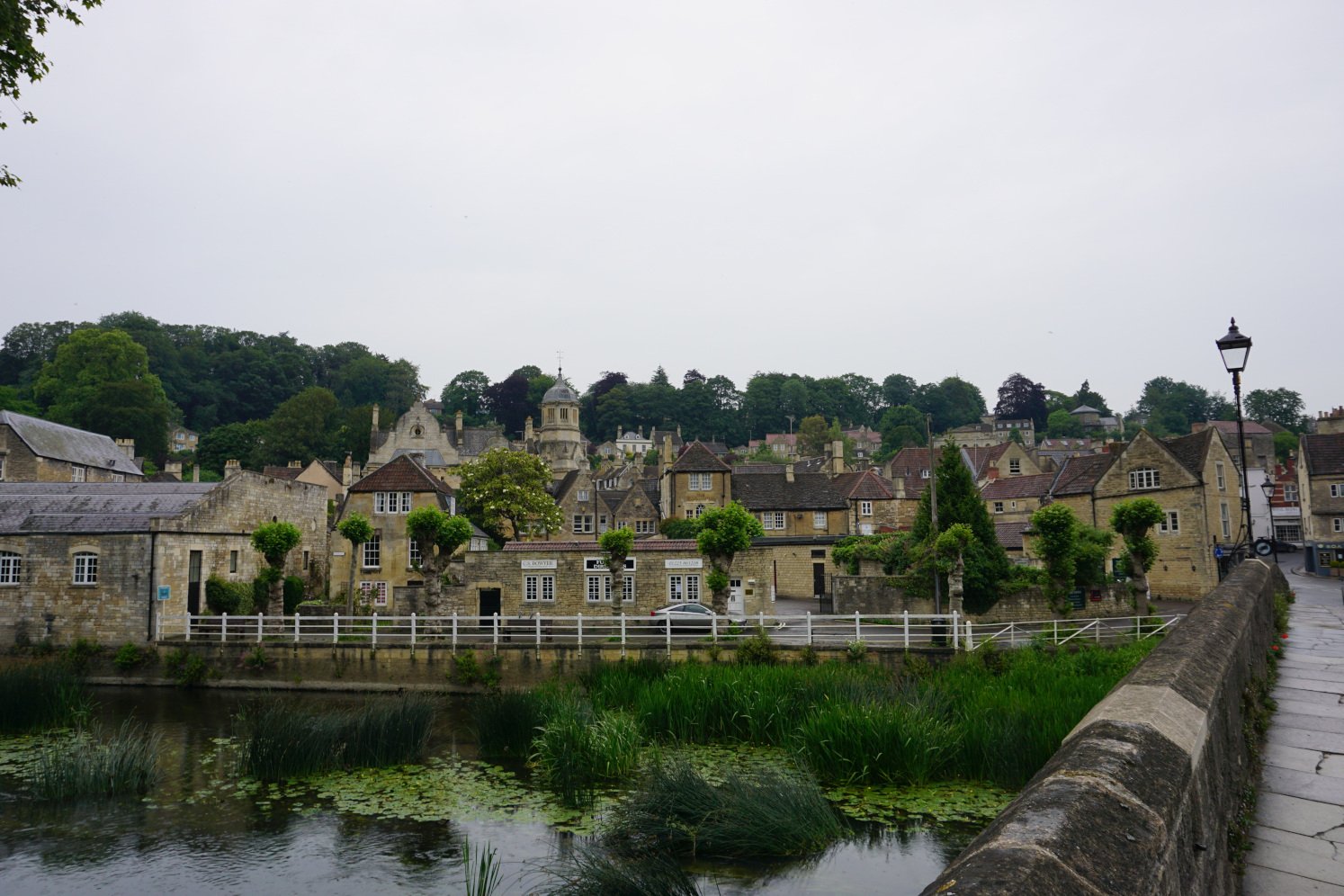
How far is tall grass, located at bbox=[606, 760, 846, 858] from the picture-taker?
35.9 feet

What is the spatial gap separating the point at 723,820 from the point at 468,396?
514ft

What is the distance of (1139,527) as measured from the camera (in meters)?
28.2

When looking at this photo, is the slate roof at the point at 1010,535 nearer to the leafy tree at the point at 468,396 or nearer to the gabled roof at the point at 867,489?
the gabled roof at the point at 867,489

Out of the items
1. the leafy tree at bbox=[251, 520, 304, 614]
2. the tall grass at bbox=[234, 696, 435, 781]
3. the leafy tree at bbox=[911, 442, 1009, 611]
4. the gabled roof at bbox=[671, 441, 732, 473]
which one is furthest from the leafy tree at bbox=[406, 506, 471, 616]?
the gabled roof at bbox=[671, 441, 732, 473]

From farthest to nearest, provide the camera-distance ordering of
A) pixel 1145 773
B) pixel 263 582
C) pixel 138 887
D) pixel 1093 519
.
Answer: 1. pixel 1093 519
2. pixel 263 582
3. pixel 138 887
4. pixel 1145 773

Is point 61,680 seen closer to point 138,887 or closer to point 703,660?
point 138,887

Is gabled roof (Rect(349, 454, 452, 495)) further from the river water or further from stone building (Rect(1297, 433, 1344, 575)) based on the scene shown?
stone building (Rect(1297, 433, 1344, 575))

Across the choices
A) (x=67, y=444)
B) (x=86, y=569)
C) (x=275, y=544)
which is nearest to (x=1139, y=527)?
(x=275, y=544)

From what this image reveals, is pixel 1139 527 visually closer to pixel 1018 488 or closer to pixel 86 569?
pixel 1018 488

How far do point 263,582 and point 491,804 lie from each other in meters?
23.5

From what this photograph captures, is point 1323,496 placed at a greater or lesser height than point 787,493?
lesser

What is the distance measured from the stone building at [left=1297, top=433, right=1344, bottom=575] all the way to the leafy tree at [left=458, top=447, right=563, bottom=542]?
43.8m

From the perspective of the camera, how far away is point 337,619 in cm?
2584

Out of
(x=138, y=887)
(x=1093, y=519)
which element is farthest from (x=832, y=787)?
(x=1093, y=519)
